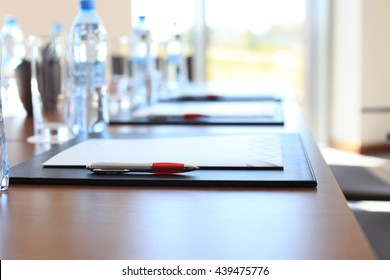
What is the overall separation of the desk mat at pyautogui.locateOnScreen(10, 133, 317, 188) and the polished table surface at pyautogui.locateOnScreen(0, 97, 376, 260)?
0.01m

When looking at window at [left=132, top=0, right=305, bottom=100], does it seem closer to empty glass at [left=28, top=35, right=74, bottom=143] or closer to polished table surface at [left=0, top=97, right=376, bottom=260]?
empty glass at [left=28, top=35, right=74, bottom=143]

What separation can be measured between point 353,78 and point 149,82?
277cm

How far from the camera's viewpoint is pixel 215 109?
1740 millimetres

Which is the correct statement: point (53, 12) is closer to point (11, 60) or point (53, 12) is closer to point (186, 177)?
point (11, 60)

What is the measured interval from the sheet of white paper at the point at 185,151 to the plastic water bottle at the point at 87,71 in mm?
199

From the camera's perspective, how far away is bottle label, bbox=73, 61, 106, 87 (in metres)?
1.36

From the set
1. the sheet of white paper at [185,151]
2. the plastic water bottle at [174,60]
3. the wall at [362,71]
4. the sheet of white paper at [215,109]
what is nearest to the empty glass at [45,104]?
the sheet of white paper at [185,151]

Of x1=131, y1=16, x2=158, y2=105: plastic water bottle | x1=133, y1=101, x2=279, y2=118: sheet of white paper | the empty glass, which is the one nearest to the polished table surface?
the empty glass

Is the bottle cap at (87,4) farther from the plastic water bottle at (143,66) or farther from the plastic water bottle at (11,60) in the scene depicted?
the plastic water bottle at (143,66)

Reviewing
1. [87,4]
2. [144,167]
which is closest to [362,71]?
[87,4]

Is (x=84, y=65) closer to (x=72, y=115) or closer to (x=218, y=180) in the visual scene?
(x=72, y=115)

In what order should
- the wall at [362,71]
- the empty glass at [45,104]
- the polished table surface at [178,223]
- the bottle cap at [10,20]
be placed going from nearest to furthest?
the polished table surface at [178,223] < the empty glass at [45,104] < the bottle cap at [10,20] < the wall at [362,71]

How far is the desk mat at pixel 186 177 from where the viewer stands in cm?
75

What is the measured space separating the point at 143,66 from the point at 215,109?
47 centimetres
